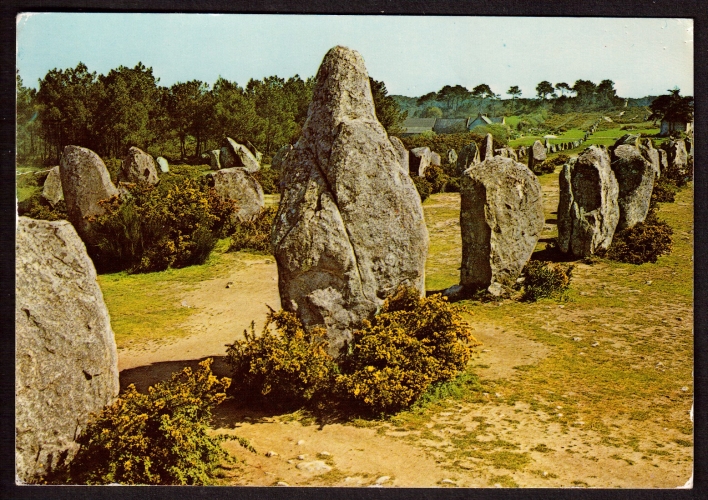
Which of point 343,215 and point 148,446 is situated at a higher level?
point 343,215

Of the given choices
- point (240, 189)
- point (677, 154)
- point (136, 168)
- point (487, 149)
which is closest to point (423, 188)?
point (487, 149)

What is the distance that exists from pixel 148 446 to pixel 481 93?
63630 millimetres

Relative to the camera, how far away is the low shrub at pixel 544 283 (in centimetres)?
1378

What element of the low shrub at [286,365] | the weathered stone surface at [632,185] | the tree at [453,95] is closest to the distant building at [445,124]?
the tree at [453,95]

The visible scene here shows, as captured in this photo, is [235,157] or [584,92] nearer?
[235,157]

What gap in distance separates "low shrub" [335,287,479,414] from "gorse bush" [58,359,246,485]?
2.04m

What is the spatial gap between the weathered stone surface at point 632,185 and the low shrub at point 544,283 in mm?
5131

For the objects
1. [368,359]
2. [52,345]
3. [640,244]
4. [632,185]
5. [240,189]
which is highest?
[240,189]

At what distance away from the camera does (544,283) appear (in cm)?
1400

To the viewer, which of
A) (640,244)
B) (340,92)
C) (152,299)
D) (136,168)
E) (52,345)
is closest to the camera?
(52,345)

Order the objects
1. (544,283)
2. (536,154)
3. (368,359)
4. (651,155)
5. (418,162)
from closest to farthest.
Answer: (368,359)
(544,283)
(651,155)
(418,162)
(536,154)

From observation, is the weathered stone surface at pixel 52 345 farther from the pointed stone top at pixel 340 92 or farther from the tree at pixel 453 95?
the tree at pixel 453 95

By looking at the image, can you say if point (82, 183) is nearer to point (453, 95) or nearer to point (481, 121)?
point (481, 121)
